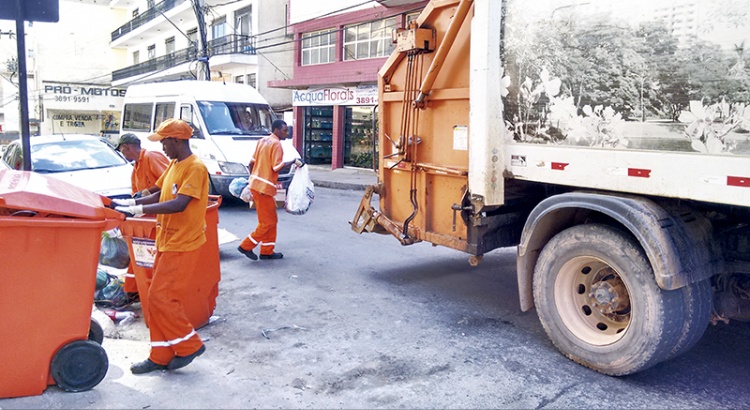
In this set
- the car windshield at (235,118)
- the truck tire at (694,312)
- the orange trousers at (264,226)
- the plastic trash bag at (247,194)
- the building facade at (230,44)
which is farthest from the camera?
the building facade at (230,44)

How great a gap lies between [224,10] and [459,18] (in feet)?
79.0

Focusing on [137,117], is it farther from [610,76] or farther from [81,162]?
[610,76]

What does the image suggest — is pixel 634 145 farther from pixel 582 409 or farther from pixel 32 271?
pixel 32 271

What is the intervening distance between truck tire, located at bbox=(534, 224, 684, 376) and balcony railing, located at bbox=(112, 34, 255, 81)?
17.4 metres

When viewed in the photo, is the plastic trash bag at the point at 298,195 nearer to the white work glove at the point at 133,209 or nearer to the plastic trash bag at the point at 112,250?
the plastic trash bag at the point at 112,250

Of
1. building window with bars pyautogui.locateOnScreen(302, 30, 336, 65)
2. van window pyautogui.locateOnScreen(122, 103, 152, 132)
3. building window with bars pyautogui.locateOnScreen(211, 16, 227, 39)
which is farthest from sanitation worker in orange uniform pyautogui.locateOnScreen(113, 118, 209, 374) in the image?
building window with bars pyautogui.locateOnScreen(211, 16, 227, 39)

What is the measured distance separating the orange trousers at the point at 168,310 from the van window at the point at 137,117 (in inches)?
395

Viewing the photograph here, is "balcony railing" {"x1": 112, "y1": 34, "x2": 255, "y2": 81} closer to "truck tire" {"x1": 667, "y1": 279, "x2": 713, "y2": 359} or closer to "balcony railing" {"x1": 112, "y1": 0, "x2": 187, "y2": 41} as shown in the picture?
"balcony railing" {"x1": 112, "y1": 0, "x2": 187, "y2": 41}

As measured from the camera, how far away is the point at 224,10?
87.0 ft

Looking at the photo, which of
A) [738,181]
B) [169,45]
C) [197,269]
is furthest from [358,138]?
[169,45]

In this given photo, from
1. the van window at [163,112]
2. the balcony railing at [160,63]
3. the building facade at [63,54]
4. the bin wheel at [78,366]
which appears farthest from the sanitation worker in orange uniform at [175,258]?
the building facade at [63,54]

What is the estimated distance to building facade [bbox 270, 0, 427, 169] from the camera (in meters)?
18.6

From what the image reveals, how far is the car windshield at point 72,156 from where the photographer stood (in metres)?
8.53

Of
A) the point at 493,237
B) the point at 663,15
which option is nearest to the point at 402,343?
the point at 493,237
